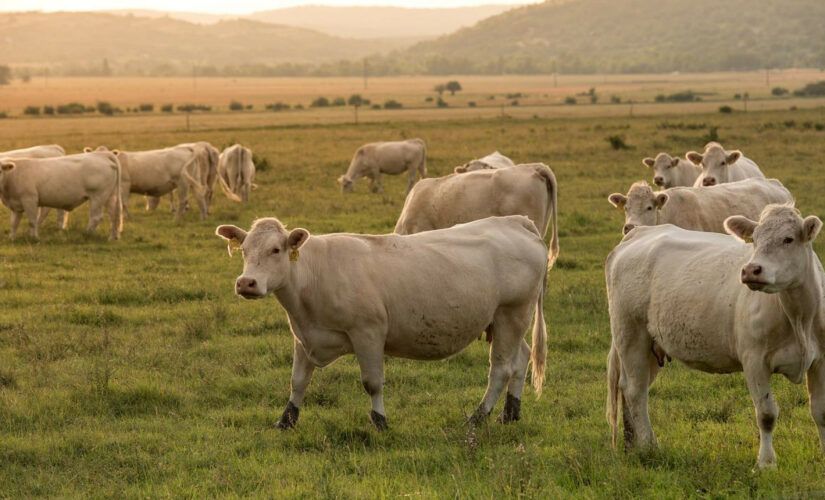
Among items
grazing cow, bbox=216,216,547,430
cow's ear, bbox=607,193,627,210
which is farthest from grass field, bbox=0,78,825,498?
cow's ear, bbox=607,193,627,210

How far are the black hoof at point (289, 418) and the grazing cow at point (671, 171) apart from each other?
9783 millimetres

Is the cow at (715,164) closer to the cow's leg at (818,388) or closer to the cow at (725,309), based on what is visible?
the cow at (725,309)

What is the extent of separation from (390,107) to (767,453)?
240ft

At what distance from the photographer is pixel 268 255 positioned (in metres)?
7.24

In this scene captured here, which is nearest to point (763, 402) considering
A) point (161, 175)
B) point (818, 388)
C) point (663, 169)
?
point (818, 388)

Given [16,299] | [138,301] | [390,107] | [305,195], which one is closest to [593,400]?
[138,301]

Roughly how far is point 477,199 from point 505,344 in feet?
16.2

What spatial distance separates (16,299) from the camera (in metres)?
12.6

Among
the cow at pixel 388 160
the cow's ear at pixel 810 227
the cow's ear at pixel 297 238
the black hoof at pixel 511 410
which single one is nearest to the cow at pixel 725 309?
the cow's ear at pixel 810 227

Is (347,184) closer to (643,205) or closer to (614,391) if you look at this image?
(643,205)

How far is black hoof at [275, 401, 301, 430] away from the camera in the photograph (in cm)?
765

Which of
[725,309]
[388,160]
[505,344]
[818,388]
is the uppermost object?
Result: [388,160]

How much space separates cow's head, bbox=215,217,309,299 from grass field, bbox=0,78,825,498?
1267 mm

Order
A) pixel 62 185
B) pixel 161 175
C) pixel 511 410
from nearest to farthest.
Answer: pixel 511 410, pixel 62 185, pixel 161 175
